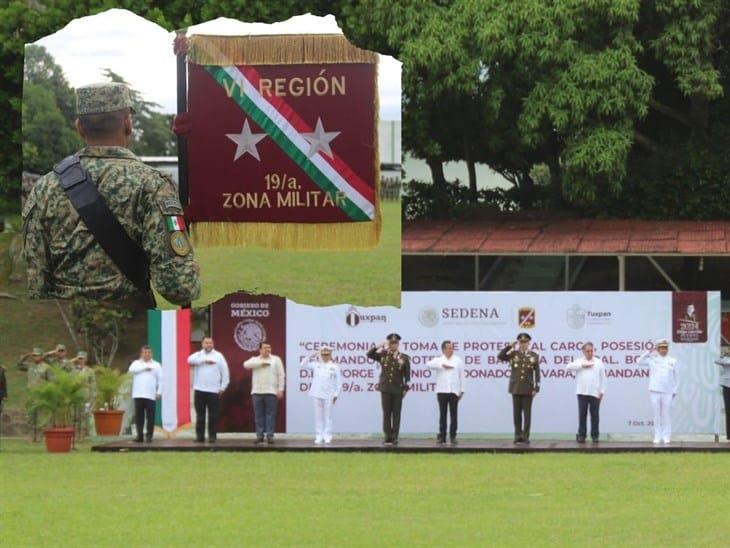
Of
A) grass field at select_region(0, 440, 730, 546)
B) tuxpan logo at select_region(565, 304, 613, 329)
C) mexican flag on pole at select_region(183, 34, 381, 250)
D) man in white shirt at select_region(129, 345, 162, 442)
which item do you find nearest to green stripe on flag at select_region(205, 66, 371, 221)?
mexican flag on pole at select_region(183, 34, 381, 250)

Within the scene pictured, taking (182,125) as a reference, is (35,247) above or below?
below

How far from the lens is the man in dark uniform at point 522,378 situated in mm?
18344

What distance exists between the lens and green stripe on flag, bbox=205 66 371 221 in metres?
1.86

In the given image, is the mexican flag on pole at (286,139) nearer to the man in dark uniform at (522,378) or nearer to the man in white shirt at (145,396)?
the man in white shirt at (145,396)

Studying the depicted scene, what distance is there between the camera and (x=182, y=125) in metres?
1.84

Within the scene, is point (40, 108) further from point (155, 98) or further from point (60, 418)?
point (60, 418)

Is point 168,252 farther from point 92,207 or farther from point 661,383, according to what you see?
point 661,383

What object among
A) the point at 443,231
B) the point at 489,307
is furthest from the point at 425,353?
the point at 443,231

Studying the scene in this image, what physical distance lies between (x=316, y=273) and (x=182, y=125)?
24 cm

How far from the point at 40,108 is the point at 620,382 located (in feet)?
57.5

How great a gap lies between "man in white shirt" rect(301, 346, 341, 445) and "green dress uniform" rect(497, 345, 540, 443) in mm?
2020

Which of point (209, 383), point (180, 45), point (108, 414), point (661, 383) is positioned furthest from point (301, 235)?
point (661, 383)

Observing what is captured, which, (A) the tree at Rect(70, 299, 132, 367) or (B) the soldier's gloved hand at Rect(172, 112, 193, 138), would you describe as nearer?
(B) the soldier's gloved hand at Rect(172, 112, 193, 138)

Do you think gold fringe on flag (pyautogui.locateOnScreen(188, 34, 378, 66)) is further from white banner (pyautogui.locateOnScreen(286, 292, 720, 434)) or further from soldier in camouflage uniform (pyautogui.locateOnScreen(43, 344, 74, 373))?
white banner (pyautogui.locateOnScreen(286, 292, 720, 434))
